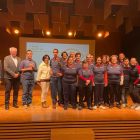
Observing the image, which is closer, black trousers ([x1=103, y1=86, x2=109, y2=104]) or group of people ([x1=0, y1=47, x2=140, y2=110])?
group of people ([x1=0, y1=47, x2=140, y2=110])

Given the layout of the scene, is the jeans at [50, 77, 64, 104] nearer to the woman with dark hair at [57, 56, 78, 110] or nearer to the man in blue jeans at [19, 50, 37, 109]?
the woman with dark hair at [57, 56, 78, 110]

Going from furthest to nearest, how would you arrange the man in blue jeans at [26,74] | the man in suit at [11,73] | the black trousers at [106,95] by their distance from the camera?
the black trousers at [106,95], the man in blue jeans at [26,74], the man in suit at [11,73]

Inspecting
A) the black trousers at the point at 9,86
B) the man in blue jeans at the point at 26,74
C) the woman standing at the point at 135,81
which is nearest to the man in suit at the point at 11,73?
the black trousers at the point at 9,86

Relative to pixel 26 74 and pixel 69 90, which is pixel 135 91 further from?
pixel 26 74

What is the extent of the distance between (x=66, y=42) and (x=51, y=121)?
4.46 metres

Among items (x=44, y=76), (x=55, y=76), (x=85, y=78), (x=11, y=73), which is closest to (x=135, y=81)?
(x=85, y=78)

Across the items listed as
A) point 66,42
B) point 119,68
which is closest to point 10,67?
point 119,68

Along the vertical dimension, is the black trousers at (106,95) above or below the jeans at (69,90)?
below

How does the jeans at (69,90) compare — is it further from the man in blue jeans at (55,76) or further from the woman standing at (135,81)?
the woman standing at (135,81)

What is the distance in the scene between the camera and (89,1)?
3699 millimetres

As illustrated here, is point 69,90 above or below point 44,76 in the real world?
below

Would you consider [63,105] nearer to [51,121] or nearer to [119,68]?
[51,121]

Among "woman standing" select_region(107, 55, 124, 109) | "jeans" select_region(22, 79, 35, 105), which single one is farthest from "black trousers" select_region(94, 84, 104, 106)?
"jeans" select_region(22, 79, 35, 105)

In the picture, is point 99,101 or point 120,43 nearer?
point 99,101
